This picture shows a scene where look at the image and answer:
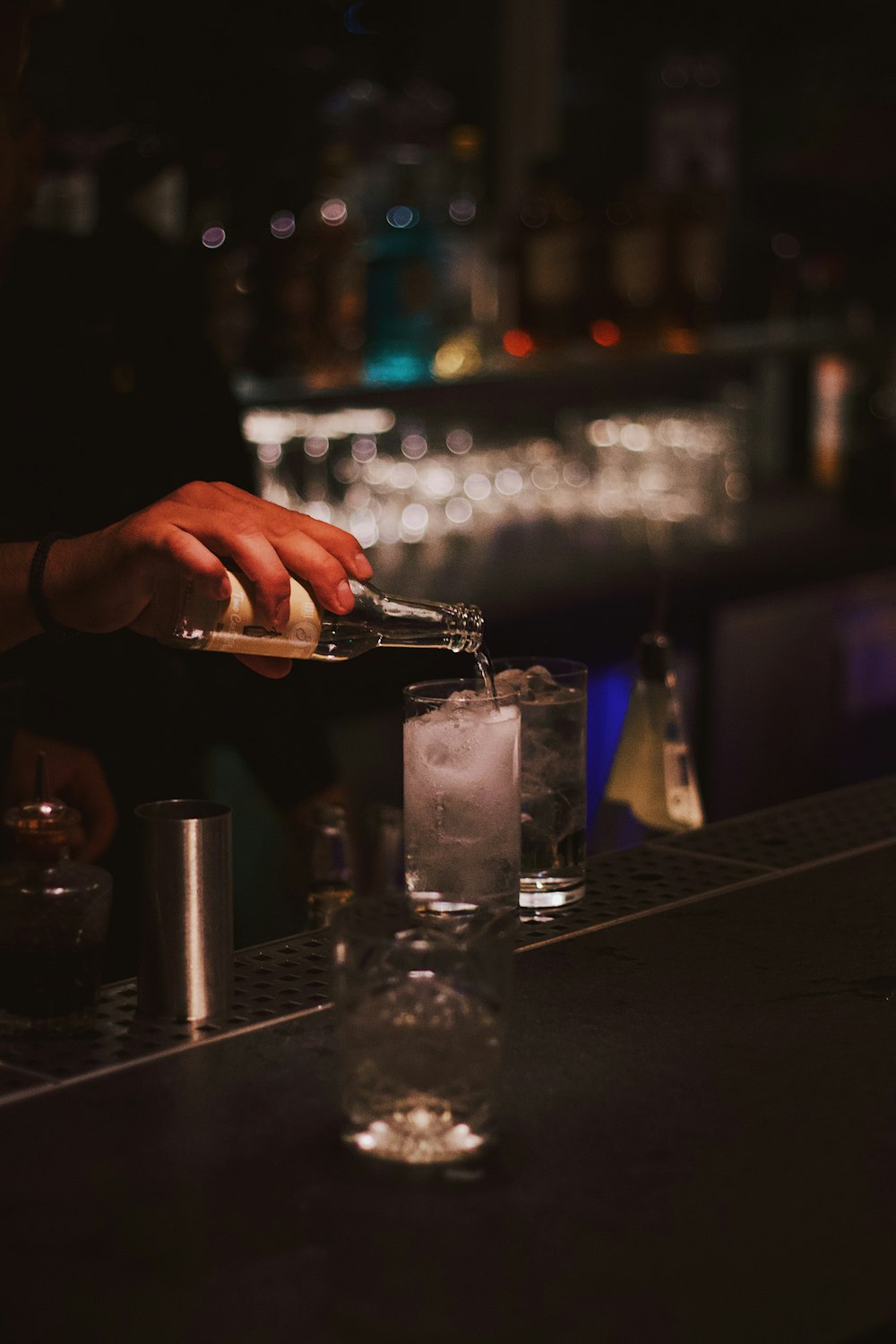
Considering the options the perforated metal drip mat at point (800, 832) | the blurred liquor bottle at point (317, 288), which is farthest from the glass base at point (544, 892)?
the blurred liquor bottle at point (317, 288)

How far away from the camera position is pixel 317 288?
339cm

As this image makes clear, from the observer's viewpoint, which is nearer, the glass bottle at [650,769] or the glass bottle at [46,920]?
the glass bottle at [46,920]

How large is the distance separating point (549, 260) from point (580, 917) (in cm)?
270

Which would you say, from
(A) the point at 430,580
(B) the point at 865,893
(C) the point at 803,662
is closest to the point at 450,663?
(A) the point at 430,580

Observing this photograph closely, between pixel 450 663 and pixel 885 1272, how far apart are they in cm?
221

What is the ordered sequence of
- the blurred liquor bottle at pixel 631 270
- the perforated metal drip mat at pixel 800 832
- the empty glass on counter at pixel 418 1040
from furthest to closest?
the blurred liquor bottle at pixel 631 270
the perforated metal drip mat at pixel 800 832
the empty glass on counter at pixel 418 1040

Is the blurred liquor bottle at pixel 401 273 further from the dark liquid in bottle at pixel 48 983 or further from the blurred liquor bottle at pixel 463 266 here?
the dark liquid in bottle at pixel 48 983

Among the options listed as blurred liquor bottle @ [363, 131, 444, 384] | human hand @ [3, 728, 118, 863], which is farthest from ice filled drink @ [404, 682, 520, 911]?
blurred liquor bottle @ [363, 131, 444, 384]

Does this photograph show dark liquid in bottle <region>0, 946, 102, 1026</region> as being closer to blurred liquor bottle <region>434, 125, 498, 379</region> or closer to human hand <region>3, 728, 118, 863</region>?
human hand <region>3, 728, 118, 863</region>

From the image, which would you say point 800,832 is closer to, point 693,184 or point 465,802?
point 465,802

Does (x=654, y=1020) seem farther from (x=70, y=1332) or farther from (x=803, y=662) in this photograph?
(x=803, y=662)

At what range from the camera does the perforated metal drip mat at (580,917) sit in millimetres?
1145

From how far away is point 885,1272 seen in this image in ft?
2.83

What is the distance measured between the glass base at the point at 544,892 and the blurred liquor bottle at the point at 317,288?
2.00 meters
